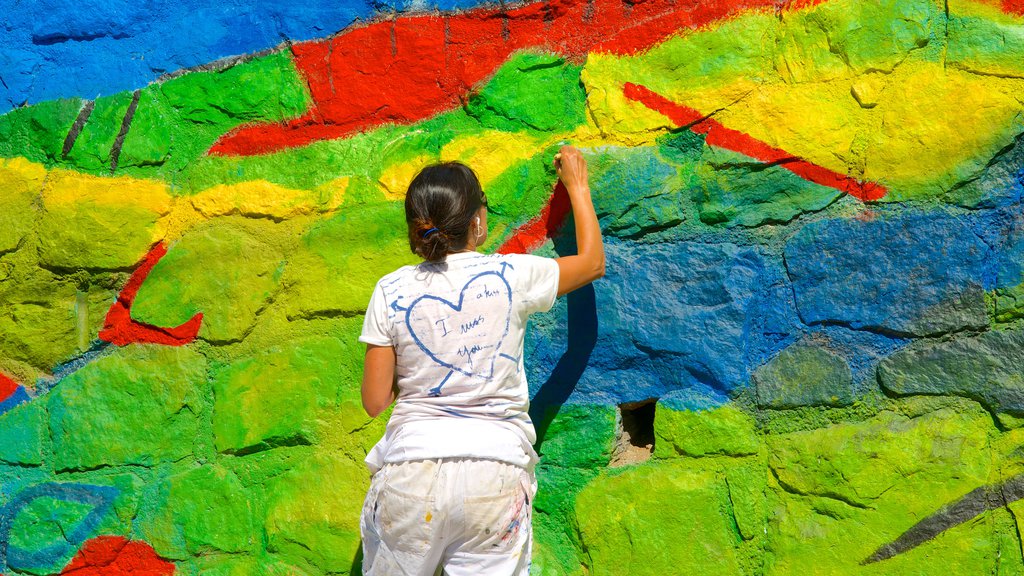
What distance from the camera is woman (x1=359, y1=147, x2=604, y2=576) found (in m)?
1.81

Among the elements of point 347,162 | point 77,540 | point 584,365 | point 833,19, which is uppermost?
point 833,19

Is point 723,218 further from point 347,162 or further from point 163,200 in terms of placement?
point 163,200

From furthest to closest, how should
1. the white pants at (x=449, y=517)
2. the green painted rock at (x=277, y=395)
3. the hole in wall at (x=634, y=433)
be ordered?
the green painted rock at (x=277, y=395), the hole in wall at (x=634, y=433), the white pants at (x=449, y=517)

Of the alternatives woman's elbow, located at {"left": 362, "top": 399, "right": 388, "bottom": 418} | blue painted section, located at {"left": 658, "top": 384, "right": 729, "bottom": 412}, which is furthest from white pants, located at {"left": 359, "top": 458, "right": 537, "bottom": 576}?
blue painted section, located at {"left": 658, "top": 384, "right": 729, "bottom": 412}

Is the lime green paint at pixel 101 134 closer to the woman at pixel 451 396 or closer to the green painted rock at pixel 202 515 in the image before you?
the green painted rock at pixel 202 515

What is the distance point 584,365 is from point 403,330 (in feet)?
1.81

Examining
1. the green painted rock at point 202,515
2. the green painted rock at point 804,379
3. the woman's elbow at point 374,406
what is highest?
the green painted rock at point 804,379

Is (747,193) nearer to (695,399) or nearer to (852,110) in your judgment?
(852,110)

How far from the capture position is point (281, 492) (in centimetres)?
237

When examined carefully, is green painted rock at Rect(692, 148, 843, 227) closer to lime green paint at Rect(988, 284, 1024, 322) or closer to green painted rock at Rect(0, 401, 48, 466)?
lime green paint at Rect(988, 284, 1024, 322)

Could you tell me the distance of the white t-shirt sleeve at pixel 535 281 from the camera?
75.4 inches

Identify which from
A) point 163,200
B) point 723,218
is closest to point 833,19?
point 723,218

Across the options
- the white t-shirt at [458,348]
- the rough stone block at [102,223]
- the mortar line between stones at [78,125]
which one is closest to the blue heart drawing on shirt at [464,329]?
the white t-shirt at [458,348]

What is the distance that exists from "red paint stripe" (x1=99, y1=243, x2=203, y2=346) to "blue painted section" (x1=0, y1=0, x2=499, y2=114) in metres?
0.48
